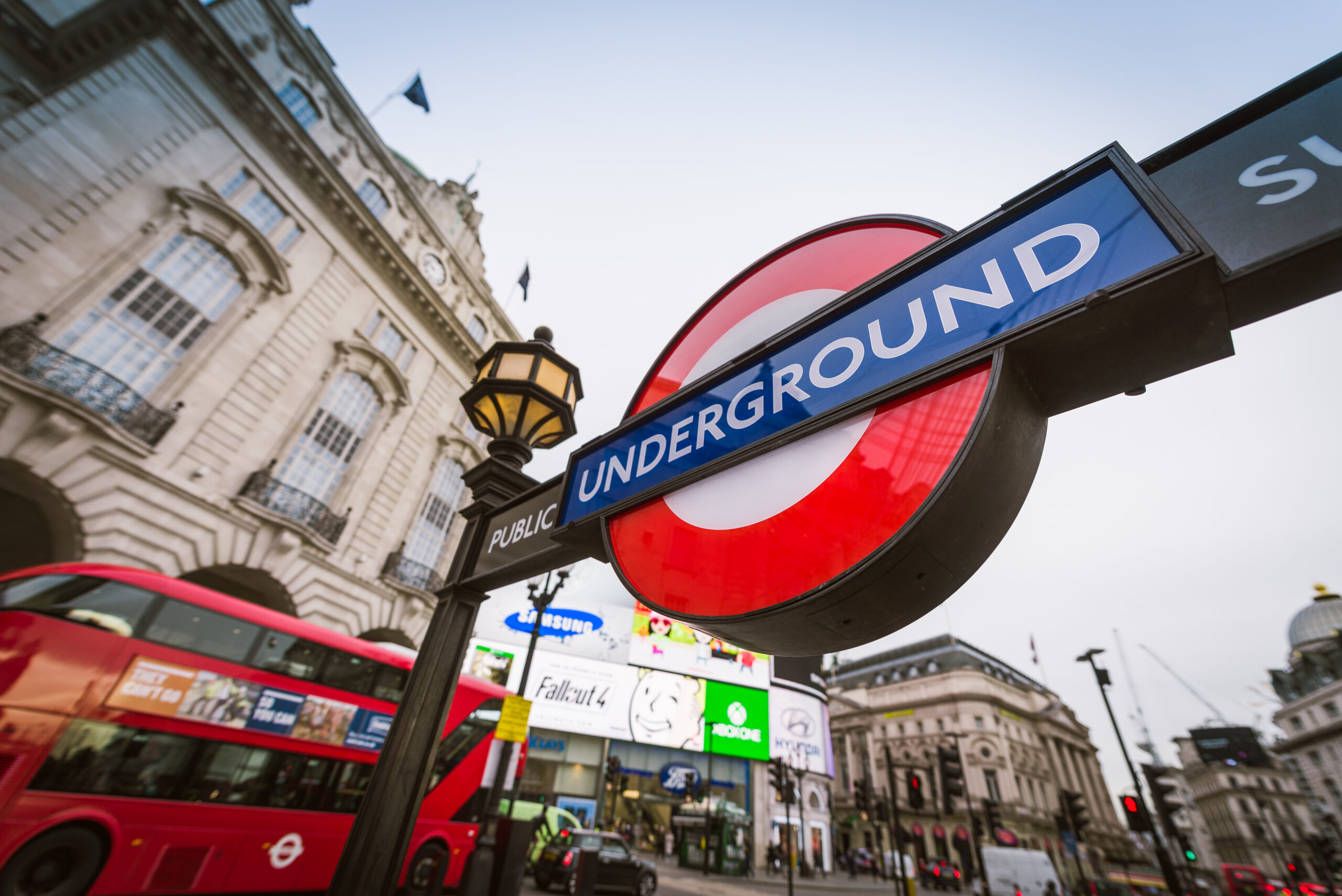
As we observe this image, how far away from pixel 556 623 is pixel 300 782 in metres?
18.3

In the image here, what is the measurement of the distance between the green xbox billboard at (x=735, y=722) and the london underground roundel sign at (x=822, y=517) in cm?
2872

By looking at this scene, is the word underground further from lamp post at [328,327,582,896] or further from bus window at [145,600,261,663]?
bus window at [145,600,261,663]

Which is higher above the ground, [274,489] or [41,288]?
[41,288]

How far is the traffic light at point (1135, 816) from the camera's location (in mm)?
12873

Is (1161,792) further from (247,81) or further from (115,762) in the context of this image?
(247,81)

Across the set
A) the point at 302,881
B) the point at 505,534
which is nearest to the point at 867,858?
the point at 302,881

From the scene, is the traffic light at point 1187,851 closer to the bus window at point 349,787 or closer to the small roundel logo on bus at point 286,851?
the bus window at point 349,787

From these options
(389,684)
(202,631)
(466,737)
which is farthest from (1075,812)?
(202,631)

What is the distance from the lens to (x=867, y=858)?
33.9 m

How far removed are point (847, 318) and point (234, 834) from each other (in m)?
10.0

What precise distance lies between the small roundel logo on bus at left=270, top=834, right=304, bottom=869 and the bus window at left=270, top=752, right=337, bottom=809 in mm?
382

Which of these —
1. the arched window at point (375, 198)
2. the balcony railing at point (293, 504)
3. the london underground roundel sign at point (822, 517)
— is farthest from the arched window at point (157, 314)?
the london underground roundel sign at point (822, 517)

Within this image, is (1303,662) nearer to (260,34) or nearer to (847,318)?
(847,318)

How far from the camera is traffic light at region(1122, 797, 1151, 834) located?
12.9 m
